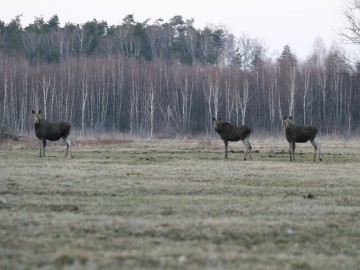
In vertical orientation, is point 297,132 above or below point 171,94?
below

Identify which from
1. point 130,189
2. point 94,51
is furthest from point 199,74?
point 130,189

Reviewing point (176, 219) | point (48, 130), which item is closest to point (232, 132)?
point (48, 130)

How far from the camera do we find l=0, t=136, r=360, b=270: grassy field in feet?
29.0

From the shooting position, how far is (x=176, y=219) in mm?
11930

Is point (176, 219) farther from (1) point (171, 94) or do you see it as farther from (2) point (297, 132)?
(1) point (171, 94)

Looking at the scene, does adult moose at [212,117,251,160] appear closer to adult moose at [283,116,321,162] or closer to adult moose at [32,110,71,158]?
adult moose at [283,116,321,162]

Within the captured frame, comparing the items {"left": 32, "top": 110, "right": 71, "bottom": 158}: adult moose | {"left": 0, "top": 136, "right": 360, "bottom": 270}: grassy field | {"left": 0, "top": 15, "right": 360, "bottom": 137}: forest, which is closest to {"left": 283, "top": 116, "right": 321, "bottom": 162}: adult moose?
{"left": 0, "top": 136, "right": 360, "bottom": 270}: grassy field

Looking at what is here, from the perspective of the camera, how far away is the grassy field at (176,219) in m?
8.85

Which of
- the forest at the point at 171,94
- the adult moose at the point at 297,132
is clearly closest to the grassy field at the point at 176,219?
the adult moose at the point at 297,132

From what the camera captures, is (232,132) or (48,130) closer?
(48,130)

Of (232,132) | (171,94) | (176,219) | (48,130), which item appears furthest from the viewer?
(171,94)

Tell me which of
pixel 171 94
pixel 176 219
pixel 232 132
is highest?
pixel 171 94

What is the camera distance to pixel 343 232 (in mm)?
11492

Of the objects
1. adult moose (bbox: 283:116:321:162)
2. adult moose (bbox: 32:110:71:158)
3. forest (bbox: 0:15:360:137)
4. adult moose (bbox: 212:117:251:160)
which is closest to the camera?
adult moose (bbox: 32:110:71:158)
